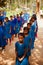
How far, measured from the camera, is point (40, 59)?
25.1 feet

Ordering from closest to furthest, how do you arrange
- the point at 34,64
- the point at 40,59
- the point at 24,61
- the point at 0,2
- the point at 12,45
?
1. the point at 24,61
2. the point at 34,64
3. the point at 40,59
4. the point at 12,45
5. the point at 0,2

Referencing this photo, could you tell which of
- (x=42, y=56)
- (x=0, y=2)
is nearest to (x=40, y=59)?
(x=42, y=56)

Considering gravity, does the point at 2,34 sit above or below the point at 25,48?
below

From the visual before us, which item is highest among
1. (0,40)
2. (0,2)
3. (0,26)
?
(0,26)

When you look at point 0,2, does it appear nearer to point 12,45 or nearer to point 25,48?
point 12,45

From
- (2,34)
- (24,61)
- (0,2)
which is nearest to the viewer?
(24,61)

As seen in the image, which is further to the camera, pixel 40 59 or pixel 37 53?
pixel 37 53

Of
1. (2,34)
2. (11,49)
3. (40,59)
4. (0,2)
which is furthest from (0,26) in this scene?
(0,2)

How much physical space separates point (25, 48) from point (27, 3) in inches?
1430

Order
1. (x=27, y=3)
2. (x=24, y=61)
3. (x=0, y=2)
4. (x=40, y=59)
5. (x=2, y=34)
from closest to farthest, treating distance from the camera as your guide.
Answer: (x=24, y=61)
(x=40, y=59)
(x=2, y=34)
(x=0, y=2)
(x=27, y=3)

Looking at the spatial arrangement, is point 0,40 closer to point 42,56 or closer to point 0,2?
point 42,56

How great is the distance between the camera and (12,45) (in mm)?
9500

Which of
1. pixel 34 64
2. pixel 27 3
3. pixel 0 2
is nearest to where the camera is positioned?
pixel 34 64

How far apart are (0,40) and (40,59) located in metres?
1.64
